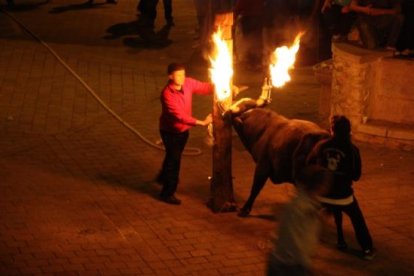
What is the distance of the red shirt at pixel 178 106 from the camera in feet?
28.0

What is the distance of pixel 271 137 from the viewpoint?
27.0 ft

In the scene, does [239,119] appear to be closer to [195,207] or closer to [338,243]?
[195,207]

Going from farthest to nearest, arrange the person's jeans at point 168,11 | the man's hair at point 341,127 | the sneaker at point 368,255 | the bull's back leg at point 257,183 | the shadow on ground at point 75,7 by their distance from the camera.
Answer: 1. the shadow on ground at point 75,7
2. the person's jeans at point 168,11
3. the bull's back leg at point 257,183
4. the sneaker at point 368,255
5. the man's hair at point 341,127

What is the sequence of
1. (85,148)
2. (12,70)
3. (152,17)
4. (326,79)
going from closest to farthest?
(85,148), (326,79), (12,70), (152,17)

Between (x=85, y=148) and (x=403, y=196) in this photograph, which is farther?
(x=85, y=148)

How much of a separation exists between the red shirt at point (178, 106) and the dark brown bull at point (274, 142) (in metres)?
0.55

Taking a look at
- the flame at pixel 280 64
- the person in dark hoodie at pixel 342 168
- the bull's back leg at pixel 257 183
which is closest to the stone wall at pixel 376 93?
the flame at pixel 280 64

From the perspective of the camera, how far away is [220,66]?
A: 827cm

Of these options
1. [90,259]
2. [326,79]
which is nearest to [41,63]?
[326,79]

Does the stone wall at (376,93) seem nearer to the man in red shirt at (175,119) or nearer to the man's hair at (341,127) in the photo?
the man in red shirt at (175,119)

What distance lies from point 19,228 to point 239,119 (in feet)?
8.82

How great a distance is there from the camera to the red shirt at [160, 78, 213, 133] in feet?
28.0

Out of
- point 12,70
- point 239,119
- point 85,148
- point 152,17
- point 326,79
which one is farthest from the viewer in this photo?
point 152,17

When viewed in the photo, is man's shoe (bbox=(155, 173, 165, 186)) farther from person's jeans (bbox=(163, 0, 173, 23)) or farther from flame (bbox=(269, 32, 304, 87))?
person's jeans (bbox=(163, 0, 173, 23))
